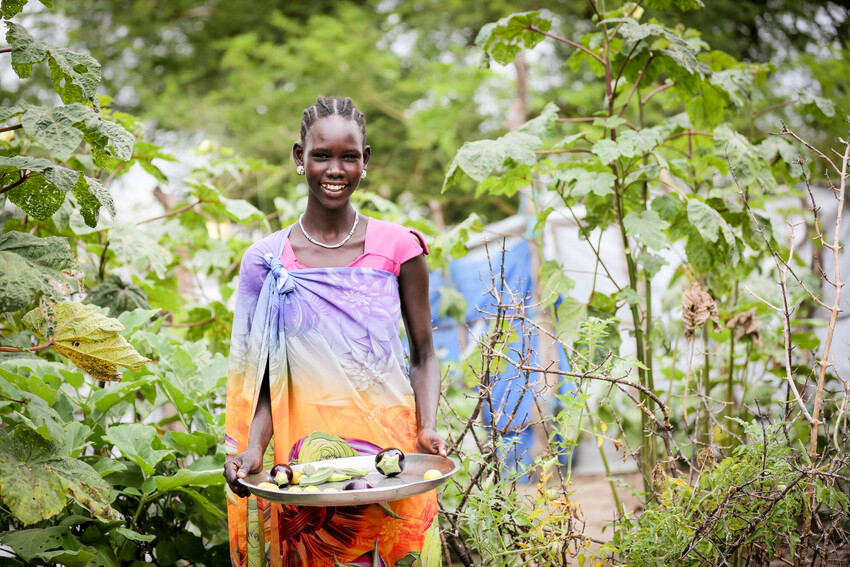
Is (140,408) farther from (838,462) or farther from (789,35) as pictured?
(789,35)

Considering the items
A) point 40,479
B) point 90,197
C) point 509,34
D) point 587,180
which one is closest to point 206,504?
point 40,479

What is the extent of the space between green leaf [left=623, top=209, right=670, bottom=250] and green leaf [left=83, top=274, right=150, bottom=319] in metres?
2.00

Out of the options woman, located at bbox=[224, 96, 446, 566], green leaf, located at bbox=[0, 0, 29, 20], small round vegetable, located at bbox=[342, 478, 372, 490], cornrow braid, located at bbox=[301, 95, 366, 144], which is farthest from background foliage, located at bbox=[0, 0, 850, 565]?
small round vegetable, located at bbox=[342, 478, 372, 490]

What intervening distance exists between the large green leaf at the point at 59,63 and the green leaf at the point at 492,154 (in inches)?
49.0

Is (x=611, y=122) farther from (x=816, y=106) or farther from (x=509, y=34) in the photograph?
(x=816, y=106)

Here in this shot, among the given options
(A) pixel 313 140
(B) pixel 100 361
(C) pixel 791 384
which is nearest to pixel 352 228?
(A) pixel 313 140

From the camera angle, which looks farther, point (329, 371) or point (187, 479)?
point (187, 479)

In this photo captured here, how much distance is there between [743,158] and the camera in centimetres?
293

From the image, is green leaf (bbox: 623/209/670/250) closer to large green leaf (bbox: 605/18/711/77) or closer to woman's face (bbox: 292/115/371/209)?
large green leaf (bbox: 605/18/711/77)

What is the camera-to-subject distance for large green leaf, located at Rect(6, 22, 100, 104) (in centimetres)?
181

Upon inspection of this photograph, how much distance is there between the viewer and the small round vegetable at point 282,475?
1.58 metres

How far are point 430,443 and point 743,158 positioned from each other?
6.25 feet

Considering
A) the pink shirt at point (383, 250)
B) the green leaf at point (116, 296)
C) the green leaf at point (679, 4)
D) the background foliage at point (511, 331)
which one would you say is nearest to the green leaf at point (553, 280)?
the background foliage at point (511, 331)

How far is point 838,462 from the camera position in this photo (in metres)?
2.13
